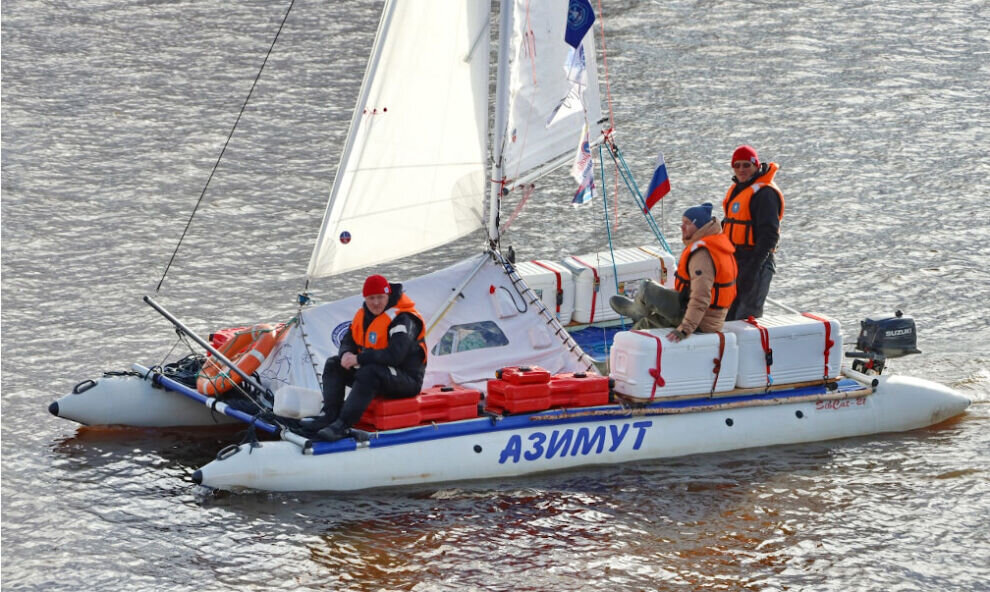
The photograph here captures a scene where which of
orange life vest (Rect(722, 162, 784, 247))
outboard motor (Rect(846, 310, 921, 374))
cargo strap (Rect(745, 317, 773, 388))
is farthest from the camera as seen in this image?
outboard motor (Rect(846, 310, 921, 374))

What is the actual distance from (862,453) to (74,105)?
17080mm

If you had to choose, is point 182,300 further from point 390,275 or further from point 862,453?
point 862,453

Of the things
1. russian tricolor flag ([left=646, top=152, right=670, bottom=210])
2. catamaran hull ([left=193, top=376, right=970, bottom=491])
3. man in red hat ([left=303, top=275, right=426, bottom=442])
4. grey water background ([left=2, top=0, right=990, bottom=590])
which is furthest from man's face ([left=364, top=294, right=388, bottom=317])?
russian tricolor flag ([left=646, top=152, right=670, bottom=210])

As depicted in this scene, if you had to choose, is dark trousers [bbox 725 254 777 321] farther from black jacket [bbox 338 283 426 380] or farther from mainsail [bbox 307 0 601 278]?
black jacket [bbox 338 283 426 380]

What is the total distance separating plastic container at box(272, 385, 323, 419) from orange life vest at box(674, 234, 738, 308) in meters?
4.12

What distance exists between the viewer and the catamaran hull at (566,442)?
14453 millimetres

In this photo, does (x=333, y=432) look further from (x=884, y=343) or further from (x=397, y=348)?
(x=884, y=343)

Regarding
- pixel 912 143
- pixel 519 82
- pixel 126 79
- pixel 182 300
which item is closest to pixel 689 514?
pixel 519 82

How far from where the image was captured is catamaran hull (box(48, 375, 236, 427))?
15.8 meters

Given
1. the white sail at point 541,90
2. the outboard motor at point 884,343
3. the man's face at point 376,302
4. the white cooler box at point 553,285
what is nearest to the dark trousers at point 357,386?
the man's face at point 376,302

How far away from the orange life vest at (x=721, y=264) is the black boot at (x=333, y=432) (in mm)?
3984

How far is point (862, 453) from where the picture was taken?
16234mm

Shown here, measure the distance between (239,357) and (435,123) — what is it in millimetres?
3298

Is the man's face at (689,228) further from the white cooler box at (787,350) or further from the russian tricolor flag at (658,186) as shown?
the white cooler box at (787,350)
